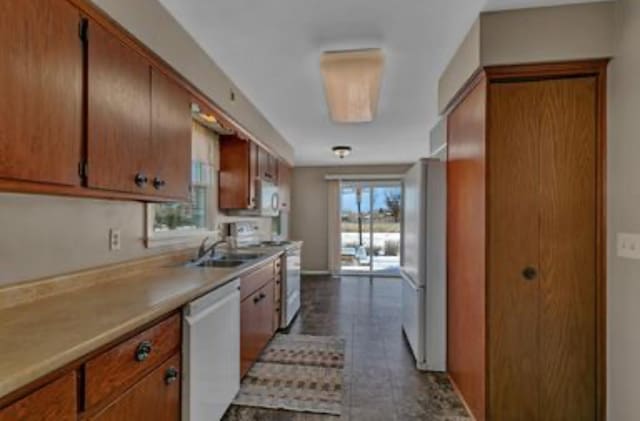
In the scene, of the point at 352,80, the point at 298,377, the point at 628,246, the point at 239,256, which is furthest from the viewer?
the point at 239,256

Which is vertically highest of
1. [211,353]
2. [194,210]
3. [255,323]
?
[194,210]

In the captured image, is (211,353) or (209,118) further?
(209,118)

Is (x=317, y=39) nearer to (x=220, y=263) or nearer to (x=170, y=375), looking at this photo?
(x=220, y=263)

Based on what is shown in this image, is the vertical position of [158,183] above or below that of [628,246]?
above

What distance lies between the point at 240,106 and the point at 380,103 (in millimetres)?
1391

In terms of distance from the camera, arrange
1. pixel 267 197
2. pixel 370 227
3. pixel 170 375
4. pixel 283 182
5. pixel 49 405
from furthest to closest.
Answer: pixel 370 227, pixel 283 182, pixel 267 197, pixel 170 375, pixel 49 405

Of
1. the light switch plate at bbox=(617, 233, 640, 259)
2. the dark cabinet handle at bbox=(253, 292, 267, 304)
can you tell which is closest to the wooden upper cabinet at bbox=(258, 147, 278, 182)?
the dark cabinet handle at bbox=(253, 292, 267, 304)

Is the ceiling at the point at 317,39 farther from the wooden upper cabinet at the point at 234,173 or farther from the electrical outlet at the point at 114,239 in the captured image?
the electrical outlet at the point at 114,239

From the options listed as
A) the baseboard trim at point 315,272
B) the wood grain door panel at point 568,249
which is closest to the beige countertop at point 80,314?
the wood grain door panel at point 568,249

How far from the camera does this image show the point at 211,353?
1.89 m

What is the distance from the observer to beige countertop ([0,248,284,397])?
2.96ft

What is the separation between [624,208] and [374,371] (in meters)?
2.00

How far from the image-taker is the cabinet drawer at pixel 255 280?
2.51 meters

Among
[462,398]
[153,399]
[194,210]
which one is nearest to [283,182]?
[194,210]
